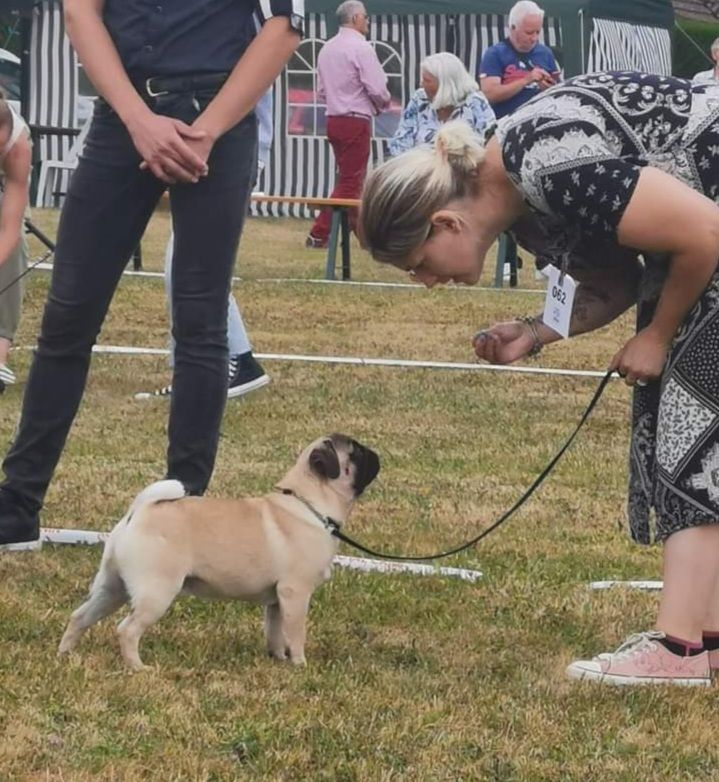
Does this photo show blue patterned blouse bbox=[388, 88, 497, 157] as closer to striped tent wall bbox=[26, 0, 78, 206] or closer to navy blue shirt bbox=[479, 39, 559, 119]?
navy blue shirt bbox=[479, 39, 559, 119]

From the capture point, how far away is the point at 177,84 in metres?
4.10

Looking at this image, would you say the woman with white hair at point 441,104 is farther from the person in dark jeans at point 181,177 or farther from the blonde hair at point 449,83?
the person in dark jeans at point 181,177

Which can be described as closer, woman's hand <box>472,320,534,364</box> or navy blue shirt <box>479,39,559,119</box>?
woman's hand <box>472,320,534,364</box>

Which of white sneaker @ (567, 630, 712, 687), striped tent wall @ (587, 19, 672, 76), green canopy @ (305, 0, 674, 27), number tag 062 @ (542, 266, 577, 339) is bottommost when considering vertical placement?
white sneaker @ (567, 630, 712, 687)

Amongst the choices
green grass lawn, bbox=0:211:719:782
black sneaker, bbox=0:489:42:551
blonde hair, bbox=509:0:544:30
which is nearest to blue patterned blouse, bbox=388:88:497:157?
blonde hair, bbox=509:0:544:30

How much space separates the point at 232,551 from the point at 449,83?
8470 mm

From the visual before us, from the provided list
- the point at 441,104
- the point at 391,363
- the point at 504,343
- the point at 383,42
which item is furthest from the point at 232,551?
the point at 383,42

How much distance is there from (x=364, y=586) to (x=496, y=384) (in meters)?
3.65

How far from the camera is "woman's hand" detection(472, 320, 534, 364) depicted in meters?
3.66

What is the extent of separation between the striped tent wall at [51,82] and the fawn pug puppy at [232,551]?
14.8 m

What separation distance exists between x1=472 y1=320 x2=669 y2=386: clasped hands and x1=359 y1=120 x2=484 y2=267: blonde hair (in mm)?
482

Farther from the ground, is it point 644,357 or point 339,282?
point 644,357

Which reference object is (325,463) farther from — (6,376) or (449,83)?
(449,83)

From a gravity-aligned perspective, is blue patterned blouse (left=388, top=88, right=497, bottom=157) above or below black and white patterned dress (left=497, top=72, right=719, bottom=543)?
below
